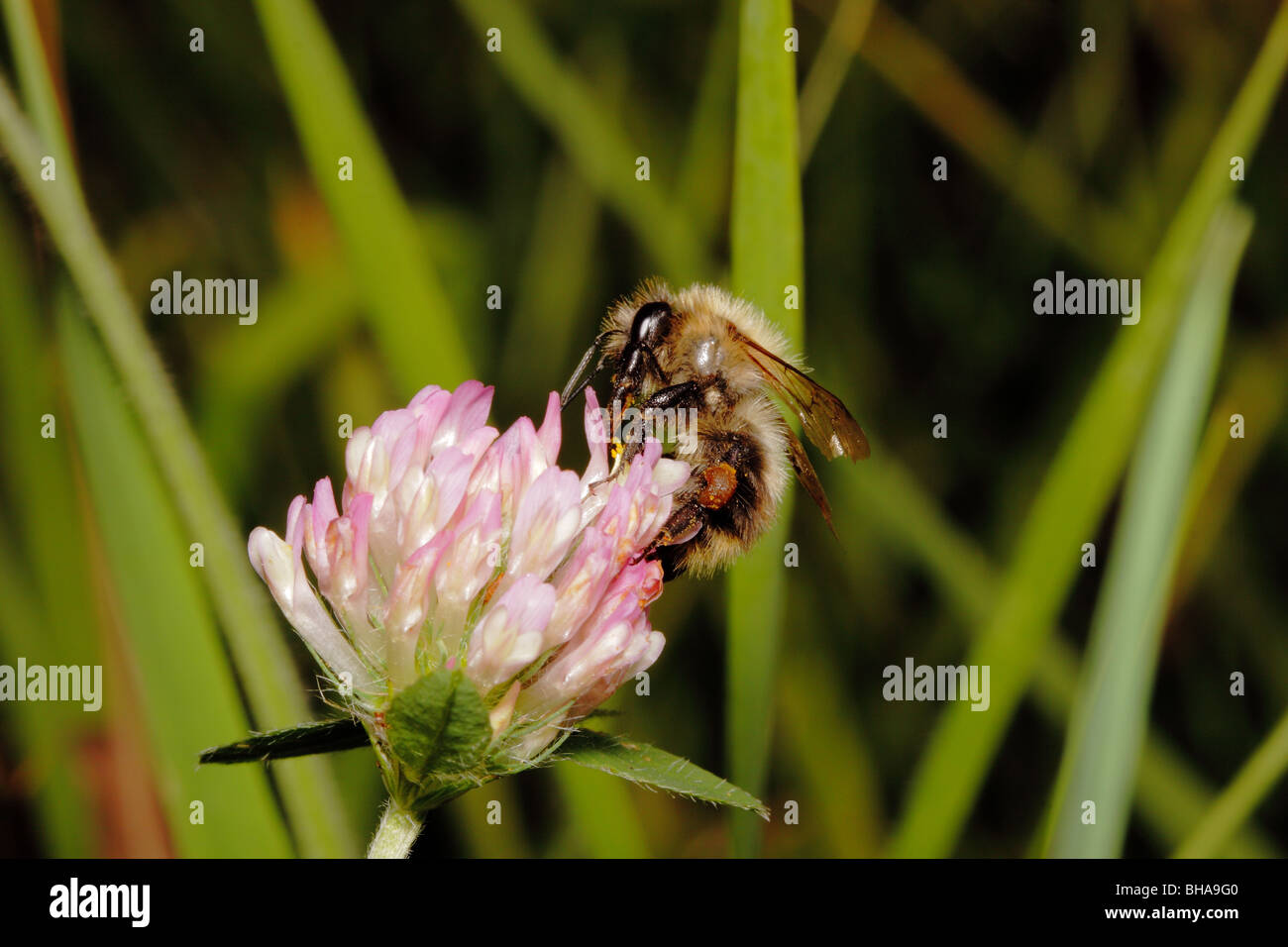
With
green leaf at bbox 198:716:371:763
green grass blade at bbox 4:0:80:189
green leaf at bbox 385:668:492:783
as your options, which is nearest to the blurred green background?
green grass blade at bbox 4:0:80:189

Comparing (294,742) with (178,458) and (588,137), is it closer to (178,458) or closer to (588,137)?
(178,458)

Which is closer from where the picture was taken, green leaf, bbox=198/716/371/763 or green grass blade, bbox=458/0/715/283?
green leaf, bbox=198/716/371/763

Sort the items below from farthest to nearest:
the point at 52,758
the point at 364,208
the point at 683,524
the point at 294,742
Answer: the point at 52,758, the point at 364,208, the point at 683,524, the point at 294,742

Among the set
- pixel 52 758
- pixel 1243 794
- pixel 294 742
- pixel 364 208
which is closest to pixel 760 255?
pixel 364 208

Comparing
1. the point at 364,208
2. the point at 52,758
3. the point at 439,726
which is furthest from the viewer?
the point at 52,758

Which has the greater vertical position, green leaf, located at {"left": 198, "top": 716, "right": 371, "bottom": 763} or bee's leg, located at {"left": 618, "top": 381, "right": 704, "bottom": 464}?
bee's leg, located at {"left": 618, "top": 381, "right": 704, "bottom": 464}

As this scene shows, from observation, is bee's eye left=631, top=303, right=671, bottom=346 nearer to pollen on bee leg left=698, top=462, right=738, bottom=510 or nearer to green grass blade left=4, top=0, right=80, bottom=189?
pollen on bee leg left=698, top=462, right=738, bottom=510
